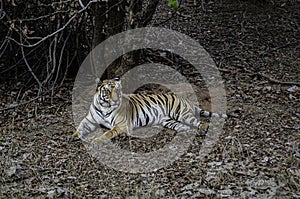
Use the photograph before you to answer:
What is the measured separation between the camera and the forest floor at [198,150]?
5.26 m

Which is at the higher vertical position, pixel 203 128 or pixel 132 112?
pixel 132 112

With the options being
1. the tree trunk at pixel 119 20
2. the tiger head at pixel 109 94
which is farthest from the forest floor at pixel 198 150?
the tree trunk at pixel 119 20

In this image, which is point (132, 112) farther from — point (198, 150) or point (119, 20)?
point (119, 20)

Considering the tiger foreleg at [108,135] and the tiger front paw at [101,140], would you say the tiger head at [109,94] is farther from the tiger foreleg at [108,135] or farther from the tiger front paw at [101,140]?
the tiger front paw at [101,140]

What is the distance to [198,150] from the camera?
6.21 m

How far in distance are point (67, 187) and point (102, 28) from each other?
3391mm

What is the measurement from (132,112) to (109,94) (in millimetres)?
479

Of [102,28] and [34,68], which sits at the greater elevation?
[102,28]

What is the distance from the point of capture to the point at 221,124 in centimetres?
694

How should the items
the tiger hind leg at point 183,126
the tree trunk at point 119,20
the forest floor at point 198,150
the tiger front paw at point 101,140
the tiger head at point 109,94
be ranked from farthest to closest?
the tree trunk at point 119,20 → the tiger hind leg at point 183,126 → the tiger head at point 109,94 → the tiger front paw at point 101,140 → the forest floor at point 198,150

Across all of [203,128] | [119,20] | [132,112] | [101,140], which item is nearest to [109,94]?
[132,112]

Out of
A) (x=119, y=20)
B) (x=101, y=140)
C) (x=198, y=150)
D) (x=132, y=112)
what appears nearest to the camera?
(x=198, y=150)

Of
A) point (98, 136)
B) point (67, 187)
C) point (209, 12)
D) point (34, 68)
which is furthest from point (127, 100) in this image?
point (209, 12)

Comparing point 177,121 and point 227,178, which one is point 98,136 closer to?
point 177,121
